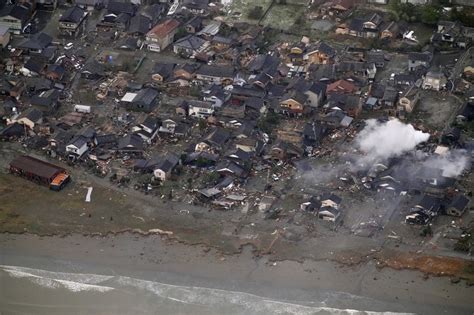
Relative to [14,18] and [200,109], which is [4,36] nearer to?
[14,18]

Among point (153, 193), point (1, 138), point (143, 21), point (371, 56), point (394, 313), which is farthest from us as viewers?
point (143, 21)

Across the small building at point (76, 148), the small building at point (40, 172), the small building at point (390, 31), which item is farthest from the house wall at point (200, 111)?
the small building at point (390, 31)

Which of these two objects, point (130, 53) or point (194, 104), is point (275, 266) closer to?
point (194, 104)

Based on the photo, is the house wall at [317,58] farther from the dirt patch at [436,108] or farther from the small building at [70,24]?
the small building at [70,24]

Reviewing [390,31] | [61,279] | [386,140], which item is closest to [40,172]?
[61,279]

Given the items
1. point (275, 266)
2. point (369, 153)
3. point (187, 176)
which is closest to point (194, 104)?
A: point (187, 176)

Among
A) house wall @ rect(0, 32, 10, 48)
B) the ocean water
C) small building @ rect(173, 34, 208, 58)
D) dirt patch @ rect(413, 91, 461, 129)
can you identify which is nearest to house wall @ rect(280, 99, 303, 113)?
dirt patch @ rect(413, 91, 461, 129)
